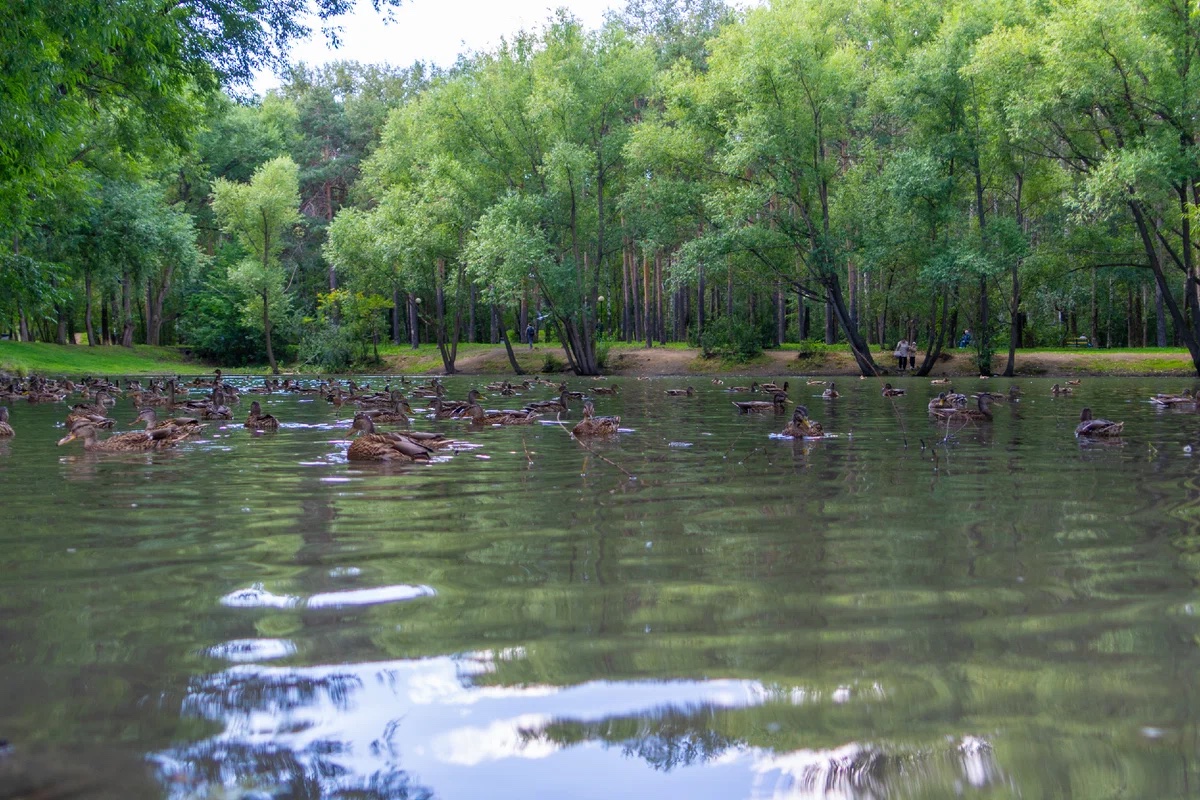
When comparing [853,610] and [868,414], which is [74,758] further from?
[868,414]

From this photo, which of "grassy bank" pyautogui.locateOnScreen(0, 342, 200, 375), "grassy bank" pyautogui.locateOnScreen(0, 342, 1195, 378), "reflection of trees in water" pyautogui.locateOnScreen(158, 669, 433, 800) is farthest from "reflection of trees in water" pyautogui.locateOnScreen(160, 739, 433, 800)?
"grassy bank" pyautogui.locateOnScreen(0, 342, 200, 375)

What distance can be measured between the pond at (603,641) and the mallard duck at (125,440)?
363cm

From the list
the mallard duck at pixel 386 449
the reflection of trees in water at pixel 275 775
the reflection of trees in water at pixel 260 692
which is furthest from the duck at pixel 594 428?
the reflection of trees in water at pixel 275 775

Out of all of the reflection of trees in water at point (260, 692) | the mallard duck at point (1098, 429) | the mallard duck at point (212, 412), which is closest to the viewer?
the reflection of trees in water at point (260, 692)

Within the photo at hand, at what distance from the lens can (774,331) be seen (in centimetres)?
Result: 5572

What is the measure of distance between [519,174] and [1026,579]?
47626mm

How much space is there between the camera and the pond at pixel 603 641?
9.25 feet

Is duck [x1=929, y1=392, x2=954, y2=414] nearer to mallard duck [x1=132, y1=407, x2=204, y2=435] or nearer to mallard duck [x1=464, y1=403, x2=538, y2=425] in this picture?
mallard duck [x1=464, y1=403, x2=538, y2=425]

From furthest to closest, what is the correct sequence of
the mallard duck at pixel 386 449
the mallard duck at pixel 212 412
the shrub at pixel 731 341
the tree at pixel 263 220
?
the tree at pixel 263 220 → the shrub at pixel 731 341 → the mallard duck at pixel 212 412 → the mallard duck at pixel 386 449

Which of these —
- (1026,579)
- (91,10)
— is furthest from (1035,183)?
(1026,579)

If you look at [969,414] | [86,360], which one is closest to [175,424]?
[969,414]

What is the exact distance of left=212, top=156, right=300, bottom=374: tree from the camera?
59.8 meters

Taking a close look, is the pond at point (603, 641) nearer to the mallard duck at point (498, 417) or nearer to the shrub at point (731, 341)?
the mallard duck at point (498, 417)

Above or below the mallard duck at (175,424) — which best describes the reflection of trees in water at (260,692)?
below
